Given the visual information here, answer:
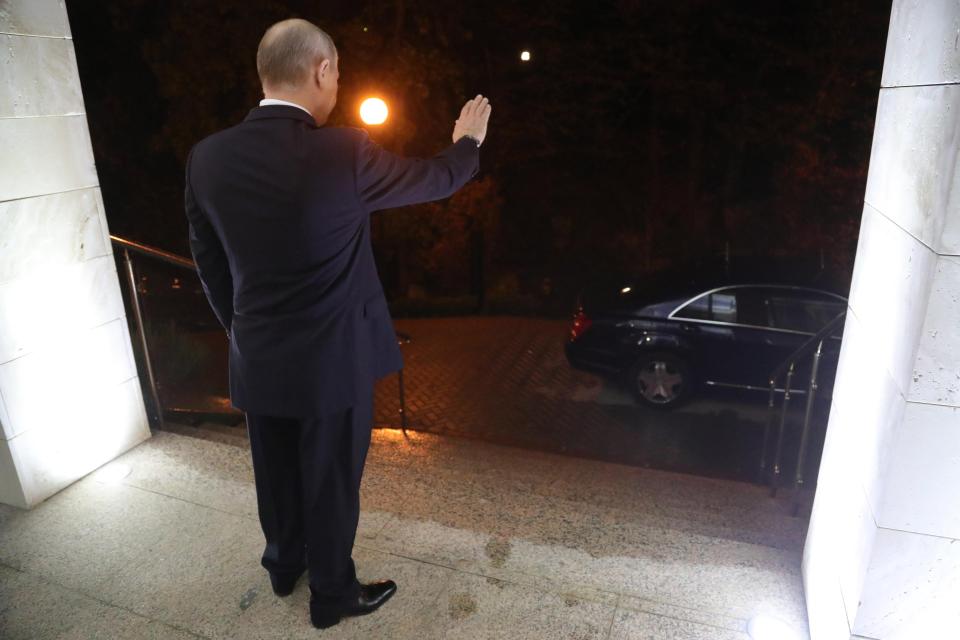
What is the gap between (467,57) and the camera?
1262 cm

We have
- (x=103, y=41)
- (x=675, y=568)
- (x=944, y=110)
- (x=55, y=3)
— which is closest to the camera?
(x=944, y=110)

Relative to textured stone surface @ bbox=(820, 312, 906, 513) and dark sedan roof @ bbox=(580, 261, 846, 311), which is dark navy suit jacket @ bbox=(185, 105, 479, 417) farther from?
dark sedan roof @ bbox=(580, 261, 846, 311)

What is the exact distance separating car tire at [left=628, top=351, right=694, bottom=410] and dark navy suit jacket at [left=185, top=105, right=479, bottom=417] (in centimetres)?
532

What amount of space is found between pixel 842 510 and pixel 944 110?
4.19ft

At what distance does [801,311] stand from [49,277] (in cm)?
618

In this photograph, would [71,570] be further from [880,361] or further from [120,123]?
[120,123]

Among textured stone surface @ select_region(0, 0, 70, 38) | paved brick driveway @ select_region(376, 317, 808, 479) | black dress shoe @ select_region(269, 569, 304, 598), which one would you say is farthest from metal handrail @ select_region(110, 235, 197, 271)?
paved brick driveway @ select_region(376, 317, 808, 479)

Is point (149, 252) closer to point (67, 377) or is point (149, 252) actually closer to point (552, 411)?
point (67, 377)

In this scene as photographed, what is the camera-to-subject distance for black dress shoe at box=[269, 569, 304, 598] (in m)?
2.74

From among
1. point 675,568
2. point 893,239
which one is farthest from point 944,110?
point 675,568

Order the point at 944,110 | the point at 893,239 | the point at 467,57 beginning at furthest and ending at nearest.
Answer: the point at 467,57 < the point at 893,239 < the point at 944,110

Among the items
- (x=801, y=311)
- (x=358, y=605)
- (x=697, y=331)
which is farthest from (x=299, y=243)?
(x=801, y=311)

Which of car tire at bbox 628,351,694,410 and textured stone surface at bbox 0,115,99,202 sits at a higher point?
textured stone surface at bbox 0,115,99,202

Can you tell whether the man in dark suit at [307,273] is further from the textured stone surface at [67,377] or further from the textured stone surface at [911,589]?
the textured stone surface at [911,589]
